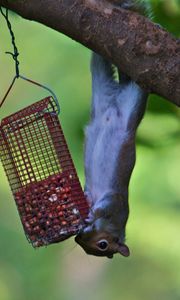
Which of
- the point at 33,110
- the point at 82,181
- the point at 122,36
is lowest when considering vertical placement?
the point at 82,181

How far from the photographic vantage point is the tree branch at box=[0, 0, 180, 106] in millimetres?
2068

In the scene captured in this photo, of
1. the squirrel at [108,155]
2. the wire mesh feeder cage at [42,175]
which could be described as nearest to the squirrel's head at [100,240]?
the squirrel at [108,155]

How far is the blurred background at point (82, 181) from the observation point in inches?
144

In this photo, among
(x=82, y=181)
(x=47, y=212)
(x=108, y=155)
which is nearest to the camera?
(x=47, y=212)

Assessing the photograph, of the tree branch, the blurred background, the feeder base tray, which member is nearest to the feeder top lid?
the feeder base tray

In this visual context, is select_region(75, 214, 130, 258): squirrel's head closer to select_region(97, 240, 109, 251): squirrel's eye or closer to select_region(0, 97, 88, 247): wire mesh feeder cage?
select_region(97, 240, 109, 251): squirrel's eye

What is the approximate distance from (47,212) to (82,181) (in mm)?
1199

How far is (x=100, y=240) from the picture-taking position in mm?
2982

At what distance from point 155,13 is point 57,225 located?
3.35ft

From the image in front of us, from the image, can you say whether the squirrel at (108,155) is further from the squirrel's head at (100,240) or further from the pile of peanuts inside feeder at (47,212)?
the pile of peanuts inside feeder at (47,212)

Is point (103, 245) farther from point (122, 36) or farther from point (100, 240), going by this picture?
point (122, 36)

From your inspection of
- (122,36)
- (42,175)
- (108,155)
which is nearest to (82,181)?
(108,155)

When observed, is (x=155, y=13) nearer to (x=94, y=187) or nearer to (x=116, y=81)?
(x=116, y=81)

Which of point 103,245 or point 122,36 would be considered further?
point 103,245
